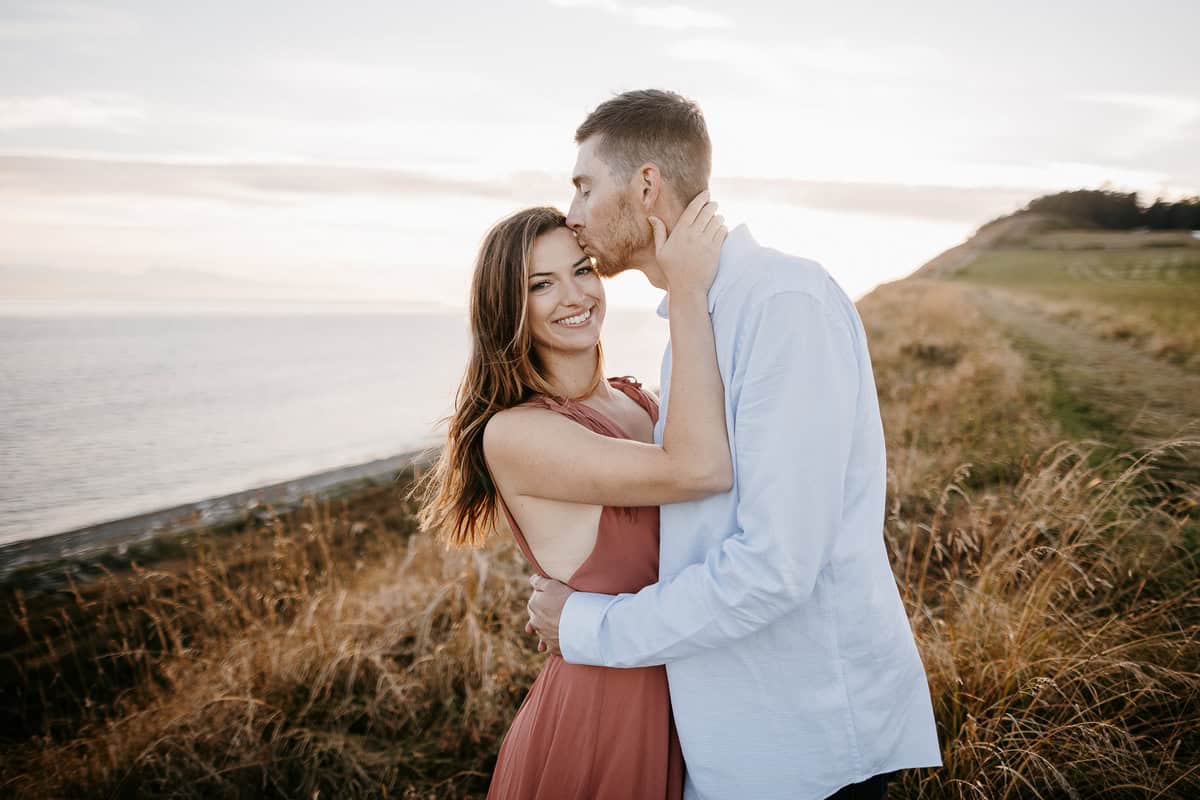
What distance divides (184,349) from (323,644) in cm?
3845

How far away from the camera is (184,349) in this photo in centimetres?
3747

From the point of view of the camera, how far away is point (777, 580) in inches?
60.4

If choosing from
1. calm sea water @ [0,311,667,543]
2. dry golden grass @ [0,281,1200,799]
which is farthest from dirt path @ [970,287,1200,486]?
calm sea water @ [0,311,667,543]

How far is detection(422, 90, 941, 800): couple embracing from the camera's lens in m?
1.55

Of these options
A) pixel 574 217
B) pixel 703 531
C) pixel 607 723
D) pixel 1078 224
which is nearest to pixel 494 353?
pixel 574 217

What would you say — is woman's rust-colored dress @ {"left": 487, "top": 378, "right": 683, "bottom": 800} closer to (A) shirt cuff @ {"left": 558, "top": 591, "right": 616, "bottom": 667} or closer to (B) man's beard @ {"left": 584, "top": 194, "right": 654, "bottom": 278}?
(A) shirt cuff @ {"left": 558, "top": 591, "right": 616, "bottom": 667}

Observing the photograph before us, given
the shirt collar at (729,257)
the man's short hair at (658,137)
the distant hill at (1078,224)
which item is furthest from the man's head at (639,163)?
the distant hill at (1078,224)

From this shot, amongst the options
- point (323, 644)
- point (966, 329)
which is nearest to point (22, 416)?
point (323, 644)

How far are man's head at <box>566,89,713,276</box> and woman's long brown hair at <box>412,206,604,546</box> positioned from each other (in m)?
0.35

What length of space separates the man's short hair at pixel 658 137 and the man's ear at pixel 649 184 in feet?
0.05

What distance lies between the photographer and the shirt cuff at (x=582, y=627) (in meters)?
1.91

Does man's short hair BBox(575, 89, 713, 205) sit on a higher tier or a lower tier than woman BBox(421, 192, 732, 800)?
higher

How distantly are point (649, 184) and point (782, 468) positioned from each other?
942 millimetres

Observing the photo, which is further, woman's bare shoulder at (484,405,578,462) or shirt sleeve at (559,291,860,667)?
woman's bare shoulder at (484,405,578,462)
